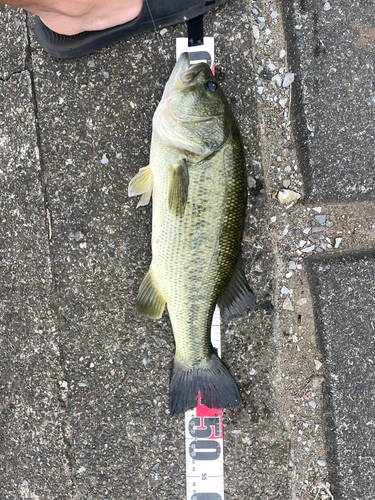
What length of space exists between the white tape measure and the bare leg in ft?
6.31

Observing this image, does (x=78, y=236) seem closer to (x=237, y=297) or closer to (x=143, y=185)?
(x=143, y=185)

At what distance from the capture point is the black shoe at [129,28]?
2.28m

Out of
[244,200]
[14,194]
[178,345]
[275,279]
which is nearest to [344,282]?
[275,279]

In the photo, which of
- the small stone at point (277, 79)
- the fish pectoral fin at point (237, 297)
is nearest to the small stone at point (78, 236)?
the fish pectoral fin at point (237, 297)

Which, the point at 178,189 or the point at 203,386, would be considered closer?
the point at 178,189

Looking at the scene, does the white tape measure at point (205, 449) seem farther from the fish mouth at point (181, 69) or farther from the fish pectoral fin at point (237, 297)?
the fish mouth at point (181, 69)

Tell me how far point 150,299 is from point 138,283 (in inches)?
10.4

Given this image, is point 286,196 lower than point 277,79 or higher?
lower

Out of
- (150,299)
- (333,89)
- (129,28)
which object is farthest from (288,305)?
(129,28)

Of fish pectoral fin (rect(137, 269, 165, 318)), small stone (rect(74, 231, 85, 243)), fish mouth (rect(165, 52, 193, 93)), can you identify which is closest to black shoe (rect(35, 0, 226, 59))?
fish mouth (rect(165, 52, 193, 93))

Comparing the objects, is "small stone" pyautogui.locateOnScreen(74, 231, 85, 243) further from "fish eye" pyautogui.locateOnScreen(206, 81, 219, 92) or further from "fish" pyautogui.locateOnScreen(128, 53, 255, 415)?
"fish eye" pyautogui.locateOnScreen(206, 81, 219, 92)

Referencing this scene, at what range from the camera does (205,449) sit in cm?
243

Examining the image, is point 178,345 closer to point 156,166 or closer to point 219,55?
point 156,166

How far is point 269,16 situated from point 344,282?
1.82 m
